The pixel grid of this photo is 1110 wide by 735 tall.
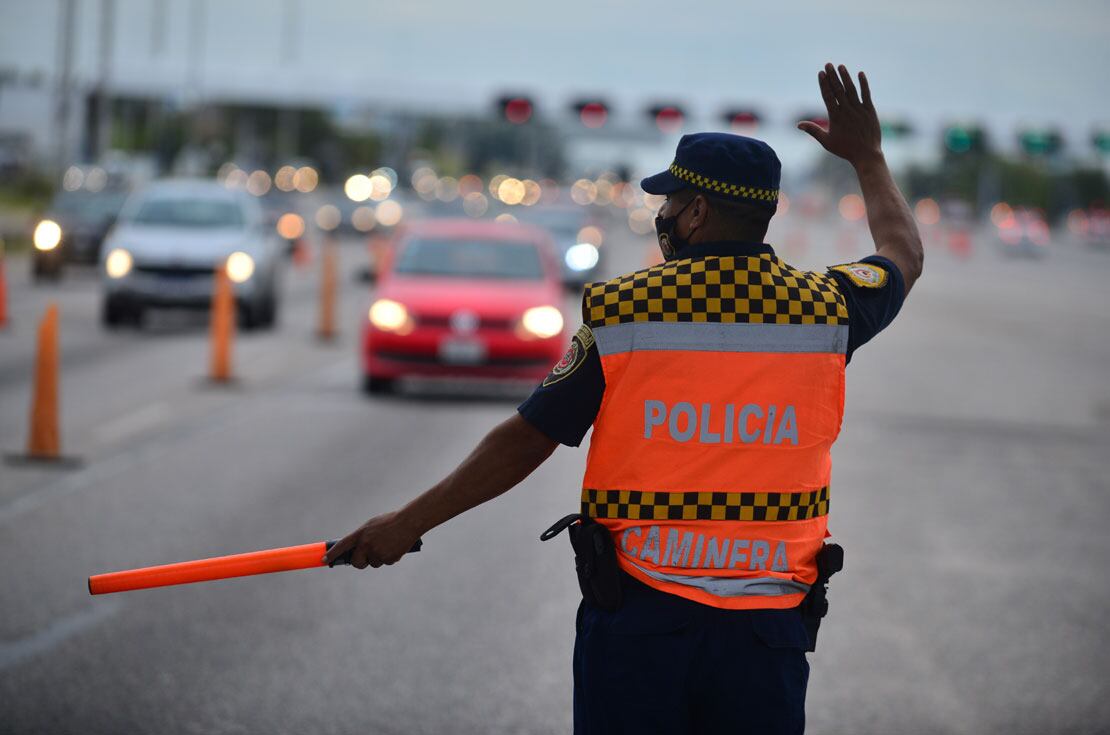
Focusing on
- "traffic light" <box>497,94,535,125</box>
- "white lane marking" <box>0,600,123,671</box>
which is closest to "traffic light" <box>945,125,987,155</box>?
"traffic light" <box>497,94,535,125</box>

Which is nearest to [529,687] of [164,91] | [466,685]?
[466,685]

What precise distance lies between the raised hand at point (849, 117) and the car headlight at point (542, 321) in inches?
439

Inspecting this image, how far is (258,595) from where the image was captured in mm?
7852

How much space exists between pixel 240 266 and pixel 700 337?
1925 centimetres

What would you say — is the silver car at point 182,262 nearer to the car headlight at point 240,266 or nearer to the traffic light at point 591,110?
the car headlight at point 240,266

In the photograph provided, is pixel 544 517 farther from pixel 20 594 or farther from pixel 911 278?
pixel 911 278

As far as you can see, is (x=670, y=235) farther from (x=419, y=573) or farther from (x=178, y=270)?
(x=178, y=270)

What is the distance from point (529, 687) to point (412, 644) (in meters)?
0.75

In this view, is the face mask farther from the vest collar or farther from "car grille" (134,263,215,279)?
"car grille" (134,263,215,279)

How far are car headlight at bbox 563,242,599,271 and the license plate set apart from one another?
56.5 ft

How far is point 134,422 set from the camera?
44.5 ft

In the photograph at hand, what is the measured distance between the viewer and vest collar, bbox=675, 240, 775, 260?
3.50 meters

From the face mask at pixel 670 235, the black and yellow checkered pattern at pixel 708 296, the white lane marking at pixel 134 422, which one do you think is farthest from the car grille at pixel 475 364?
the black and yellow checkered pattern at pixel 708 296

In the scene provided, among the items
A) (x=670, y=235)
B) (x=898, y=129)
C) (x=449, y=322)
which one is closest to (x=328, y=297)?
(x=449, y=322)
